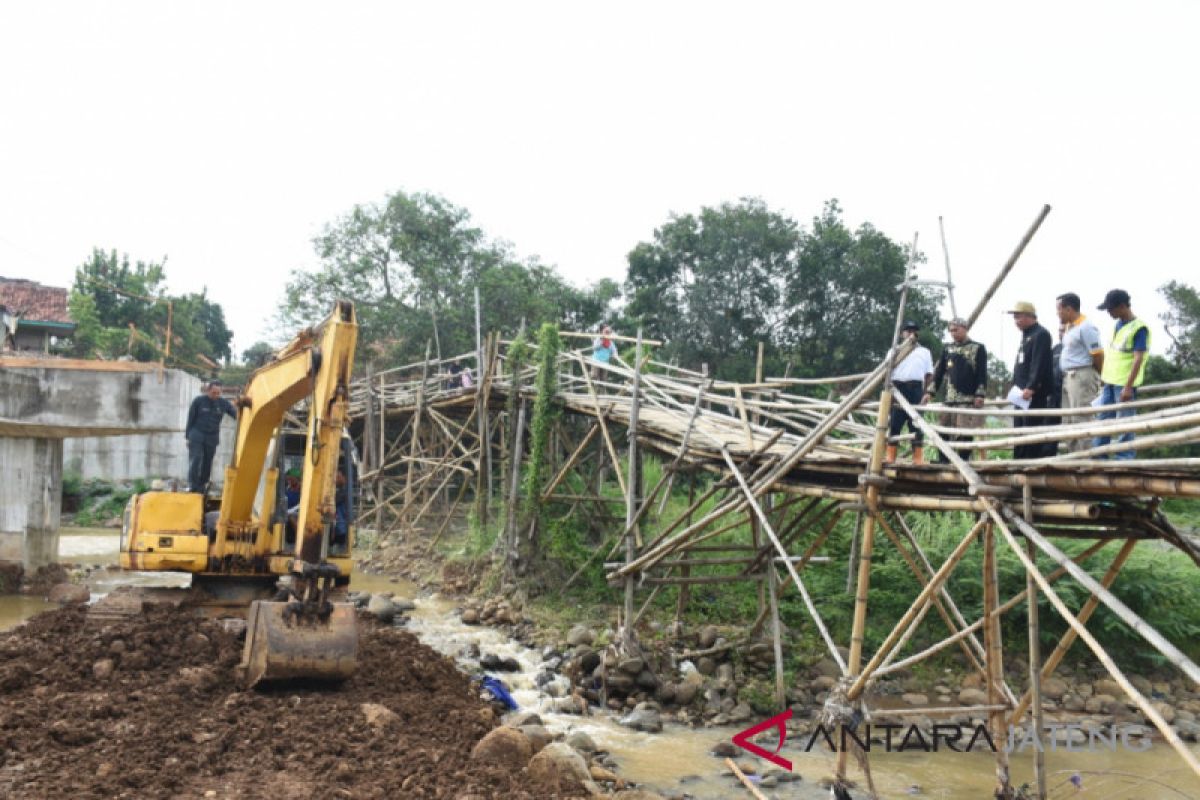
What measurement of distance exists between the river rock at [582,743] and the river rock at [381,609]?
221 inches

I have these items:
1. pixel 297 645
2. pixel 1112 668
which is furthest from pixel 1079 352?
pixel 297 645

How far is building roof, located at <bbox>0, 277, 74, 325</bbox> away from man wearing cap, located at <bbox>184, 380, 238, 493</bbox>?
24.2 metres

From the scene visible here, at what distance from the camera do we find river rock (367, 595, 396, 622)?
13.9 meters

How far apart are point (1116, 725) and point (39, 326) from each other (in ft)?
106

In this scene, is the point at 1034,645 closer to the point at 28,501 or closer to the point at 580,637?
the point at 580,637

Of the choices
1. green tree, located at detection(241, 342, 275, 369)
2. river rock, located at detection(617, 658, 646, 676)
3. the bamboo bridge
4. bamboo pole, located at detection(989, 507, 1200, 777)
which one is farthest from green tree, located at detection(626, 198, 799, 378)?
bamboo pole, located at detection(989, 507, 1200, 777)

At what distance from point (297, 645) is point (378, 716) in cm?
88

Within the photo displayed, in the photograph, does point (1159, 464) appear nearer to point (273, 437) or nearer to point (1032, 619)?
point (1032, 619)

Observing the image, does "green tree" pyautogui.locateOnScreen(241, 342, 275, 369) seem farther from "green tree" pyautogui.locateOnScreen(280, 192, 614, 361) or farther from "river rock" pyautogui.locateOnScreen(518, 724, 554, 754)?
"river rock" pyautogui.locateOnScreen(518, 724, 554, 754)

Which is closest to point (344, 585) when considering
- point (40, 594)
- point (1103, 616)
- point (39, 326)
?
point (40, 594)

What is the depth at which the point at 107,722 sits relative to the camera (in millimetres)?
6695

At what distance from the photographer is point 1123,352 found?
7141 mm

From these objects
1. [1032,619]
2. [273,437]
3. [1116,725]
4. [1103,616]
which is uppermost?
[273,437]

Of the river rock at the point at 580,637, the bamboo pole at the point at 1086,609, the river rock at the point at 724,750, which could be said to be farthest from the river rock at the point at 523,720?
the bamboo pole at the point at 1086,609
